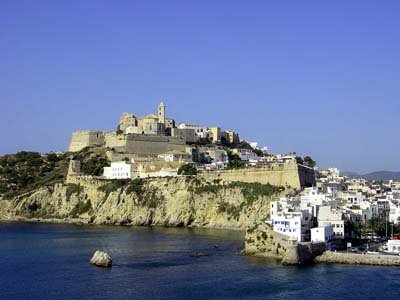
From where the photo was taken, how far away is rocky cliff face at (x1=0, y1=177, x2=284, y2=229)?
178 ft

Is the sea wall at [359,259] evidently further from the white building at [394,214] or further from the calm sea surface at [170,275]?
the white building at [394,214]

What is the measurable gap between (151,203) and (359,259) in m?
29.6

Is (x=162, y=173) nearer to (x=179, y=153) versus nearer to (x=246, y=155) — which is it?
(x=179, y=153)

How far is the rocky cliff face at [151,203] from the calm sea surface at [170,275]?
10.2 metres

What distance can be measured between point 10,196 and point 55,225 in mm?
→ 11993

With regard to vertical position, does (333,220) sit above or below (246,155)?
below

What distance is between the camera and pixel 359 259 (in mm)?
32719

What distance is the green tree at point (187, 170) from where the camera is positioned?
62219mm

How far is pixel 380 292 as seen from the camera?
2656 cm

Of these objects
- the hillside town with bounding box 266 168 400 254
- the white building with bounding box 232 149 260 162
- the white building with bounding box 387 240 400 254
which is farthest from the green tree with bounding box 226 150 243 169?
the white building with bounding box 387 240 400 254

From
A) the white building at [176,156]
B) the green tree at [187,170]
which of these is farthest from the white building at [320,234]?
the white building at [176,156]

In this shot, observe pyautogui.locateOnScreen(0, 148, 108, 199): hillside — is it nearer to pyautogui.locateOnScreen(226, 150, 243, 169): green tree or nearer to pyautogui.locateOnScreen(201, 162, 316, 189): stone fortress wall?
pyautogui.locateOnScreen(226, 150, 243, 169): green tree

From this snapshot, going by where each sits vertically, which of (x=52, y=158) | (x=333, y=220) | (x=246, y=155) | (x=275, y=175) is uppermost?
(x=246, y=155)

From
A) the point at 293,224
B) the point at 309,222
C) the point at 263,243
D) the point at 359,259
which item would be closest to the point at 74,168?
the point at 263,243
